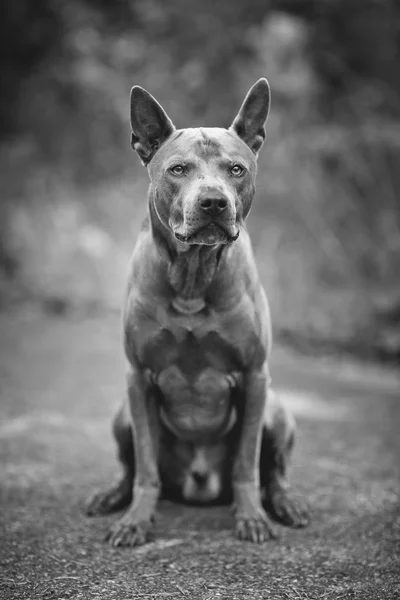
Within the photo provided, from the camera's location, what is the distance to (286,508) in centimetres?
294

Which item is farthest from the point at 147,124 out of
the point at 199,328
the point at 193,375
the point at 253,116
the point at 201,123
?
the point at 201,123

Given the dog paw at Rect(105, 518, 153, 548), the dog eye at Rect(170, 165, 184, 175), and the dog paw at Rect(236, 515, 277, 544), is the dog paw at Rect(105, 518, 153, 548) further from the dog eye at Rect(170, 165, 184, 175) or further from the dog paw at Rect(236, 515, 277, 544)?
the dog eye at Rect(170, 165, 184, 175)

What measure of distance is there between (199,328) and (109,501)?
3.34 feet

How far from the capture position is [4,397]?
523 centimetres

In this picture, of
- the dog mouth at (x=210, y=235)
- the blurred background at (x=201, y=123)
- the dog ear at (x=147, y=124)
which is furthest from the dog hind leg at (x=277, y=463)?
the blurred background at (x=201, y=123)

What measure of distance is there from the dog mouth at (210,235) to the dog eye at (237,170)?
0.24 m

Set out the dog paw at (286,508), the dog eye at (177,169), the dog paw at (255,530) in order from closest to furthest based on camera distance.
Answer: the dog eye at (177,169)
the dog paw at (255,530)
the dog paw at (286,508)

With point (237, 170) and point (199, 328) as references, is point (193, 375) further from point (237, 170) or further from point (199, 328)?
point (237, 170)

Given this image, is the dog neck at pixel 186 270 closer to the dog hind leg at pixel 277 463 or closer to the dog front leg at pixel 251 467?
the dog front leg at pixel 251 467

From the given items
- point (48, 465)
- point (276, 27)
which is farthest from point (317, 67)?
point (48, 465)

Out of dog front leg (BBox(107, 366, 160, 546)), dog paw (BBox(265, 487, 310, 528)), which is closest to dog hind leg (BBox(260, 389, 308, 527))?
dog paw (BBox(265, 487, 310, 528))

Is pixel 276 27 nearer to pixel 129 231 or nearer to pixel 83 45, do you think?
pixel 83 45

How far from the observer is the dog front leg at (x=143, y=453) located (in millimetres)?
2759

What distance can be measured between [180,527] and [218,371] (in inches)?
28.7
